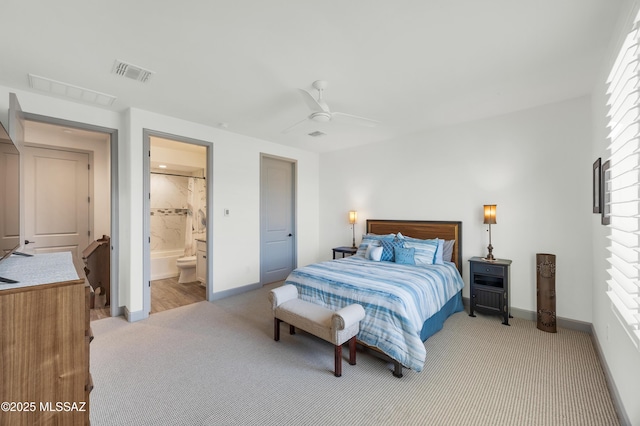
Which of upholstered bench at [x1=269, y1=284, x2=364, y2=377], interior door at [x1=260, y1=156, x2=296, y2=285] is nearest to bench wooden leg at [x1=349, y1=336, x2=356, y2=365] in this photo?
upholstered bench at [x1=269, y1=284, x2=364, y2=377]

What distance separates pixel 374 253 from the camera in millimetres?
3889

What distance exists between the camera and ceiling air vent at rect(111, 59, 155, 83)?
2409 millimetres

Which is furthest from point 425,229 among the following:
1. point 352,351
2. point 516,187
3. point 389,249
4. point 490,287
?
point 352,351

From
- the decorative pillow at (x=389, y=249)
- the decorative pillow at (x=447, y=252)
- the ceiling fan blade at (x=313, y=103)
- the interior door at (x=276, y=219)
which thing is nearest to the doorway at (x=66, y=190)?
the interior door at (x=276, y=219)

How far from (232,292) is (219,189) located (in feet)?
5.51

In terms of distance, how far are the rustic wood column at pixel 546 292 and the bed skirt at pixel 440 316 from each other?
0.86 metres

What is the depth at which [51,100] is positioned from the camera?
3.01 meters

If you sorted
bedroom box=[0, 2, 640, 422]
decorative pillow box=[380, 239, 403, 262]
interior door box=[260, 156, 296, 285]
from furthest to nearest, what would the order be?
interior door box=[260, 156, 296, 285] < decorative pillow box=[380, 239, 403, 262] < bedroom box=[0, 2, 640, 422]

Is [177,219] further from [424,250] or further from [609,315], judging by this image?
[609,315]

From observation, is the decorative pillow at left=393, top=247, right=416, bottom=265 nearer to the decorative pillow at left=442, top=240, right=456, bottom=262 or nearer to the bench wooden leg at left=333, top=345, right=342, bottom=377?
the decorative pillow at left=442, top=240, right=456, bottom=262

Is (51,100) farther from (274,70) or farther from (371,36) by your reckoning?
(371,36)

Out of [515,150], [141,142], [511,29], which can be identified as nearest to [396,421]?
[511,29]

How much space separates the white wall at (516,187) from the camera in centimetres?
313

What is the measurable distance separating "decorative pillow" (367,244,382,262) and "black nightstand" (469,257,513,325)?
3.85ft
